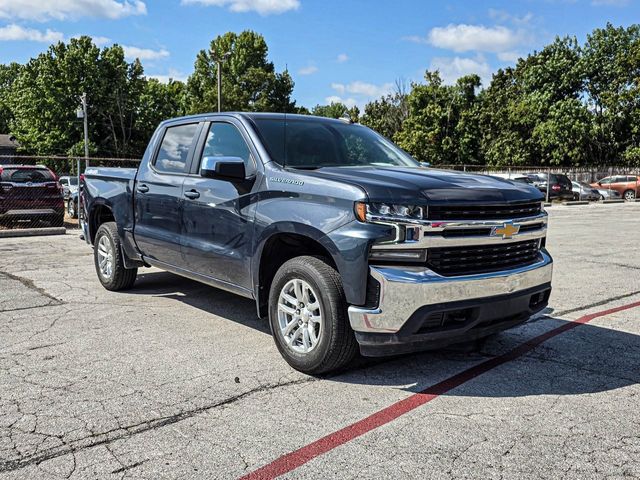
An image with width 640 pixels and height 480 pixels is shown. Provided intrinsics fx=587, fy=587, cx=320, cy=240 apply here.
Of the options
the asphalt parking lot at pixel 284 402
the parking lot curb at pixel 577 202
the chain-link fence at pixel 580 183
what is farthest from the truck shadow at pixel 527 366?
the parking lot curb at pixel 577 202

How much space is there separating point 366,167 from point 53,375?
111 inches

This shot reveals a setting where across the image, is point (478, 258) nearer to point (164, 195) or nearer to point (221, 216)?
point (221, 216)

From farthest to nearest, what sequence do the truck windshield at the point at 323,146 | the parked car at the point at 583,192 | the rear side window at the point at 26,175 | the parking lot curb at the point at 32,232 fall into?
the parked car at the point at 583,192
the rear side window at the point at 26,175
the parking lot curb at the point at 32,232
the truck windshield at the point at 323,146

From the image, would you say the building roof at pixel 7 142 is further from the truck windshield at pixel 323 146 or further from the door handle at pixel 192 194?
the truck windshield at pixel 323 146

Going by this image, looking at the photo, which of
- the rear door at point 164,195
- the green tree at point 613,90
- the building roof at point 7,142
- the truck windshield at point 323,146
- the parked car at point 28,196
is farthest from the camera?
the building roof at point 7,142

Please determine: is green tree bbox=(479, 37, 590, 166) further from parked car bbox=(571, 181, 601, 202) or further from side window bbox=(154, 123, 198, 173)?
side window bbox=(154, 123, 198, 173)

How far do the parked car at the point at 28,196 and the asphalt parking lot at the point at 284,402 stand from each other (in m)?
9.14

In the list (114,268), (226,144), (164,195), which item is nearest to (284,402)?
(226,144)

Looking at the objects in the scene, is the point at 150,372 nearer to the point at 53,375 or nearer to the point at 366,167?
the point at 53,375

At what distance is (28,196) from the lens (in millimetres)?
14180

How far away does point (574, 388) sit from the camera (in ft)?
13.0

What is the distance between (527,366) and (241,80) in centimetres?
6070

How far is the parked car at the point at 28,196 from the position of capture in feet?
45.9

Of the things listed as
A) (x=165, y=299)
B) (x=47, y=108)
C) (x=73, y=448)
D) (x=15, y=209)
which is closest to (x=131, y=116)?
(x=47, y=108)
